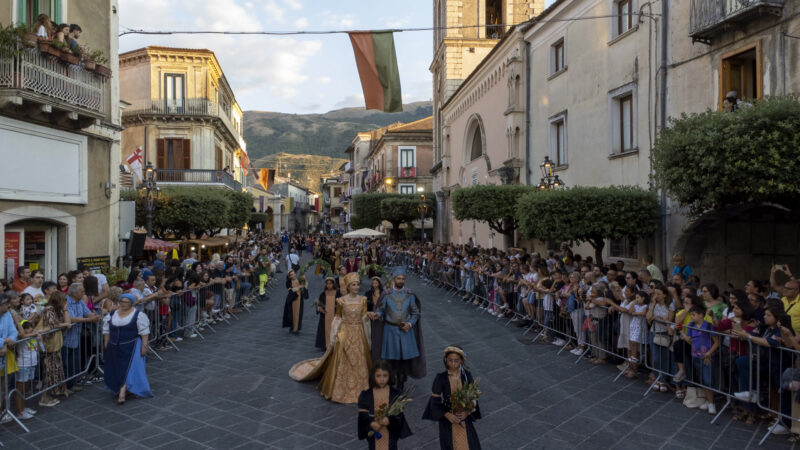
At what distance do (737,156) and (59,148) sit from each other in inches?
570

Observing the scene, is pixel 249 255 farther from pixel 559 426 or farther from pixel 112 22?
pixel 559 426

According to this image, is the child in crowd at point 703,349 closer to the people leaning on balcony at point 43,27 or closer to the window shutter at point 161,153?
the people leaning on balcony at point 43,27

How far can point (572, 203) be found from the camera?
1308 centimetres

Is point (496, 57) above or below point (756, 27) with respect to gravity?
above

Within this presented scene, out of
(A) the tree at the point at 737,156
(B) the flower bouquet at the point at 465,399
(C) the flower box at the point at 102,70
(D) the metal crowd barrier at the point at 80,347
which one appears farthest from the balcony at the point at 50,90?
(A) the tree at the point at 737,156

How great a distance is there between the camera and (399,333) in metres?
7.74

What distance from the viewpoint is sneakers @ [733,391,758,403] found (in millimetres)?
6219

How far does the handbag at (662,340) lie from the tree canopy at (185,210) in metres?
19.3

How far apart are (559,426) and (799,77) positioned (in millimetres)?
8004

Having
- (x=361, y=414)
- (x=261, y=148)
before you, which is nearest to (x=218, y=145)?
(x=361, y=414)

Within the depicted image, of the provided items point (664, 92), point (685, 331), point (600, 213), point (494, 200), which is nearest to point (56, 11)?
point (600, 213)

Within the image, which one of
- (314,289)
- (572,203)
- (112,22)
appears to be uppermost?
(112,22)

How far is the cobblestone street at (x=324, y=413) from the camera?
6.03 metres

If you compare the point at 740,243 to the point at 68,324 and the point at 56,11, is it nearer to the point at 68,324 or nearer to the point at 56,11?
the point at 68,324
